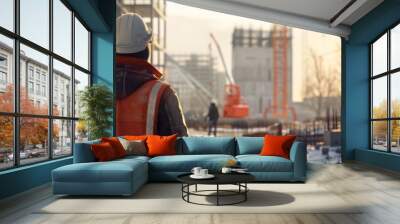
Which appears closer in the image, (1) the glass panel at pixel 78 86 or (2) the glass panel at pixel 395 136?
(1) the glass panel at pixel 78 86

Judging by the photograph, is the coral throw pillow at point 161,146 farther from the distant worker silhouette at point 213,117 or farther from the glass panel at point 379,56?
the distant worker silhouette at point 213,117

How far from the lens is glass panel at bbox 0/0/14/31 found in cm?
467

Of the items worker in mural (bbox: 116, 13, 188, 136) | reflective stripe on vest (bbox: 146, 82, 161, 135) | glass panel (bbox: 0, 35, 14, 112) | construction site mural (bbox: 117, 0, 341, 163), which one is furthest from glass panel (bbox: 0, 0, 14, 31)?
construction site mural (bbox: 117, 0, 341, 163)

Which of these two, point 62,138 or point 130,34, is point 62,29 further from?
point 130,34

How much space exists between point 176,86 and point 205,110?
4.12ft

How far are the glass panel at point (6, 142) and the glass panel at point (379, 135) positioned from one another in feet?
23.6

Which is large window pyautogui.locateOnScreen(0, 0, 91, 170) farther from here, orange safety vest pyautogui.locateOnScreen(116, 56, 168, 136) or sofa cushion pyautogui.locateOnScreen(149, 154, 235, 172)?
sofa cushion pyautogui.locateOnScreen(149, 154, 235, 172)

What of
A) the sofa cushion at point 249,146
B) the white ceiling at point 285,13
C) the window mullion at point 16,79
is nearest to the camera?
the window mullion at point 16,79

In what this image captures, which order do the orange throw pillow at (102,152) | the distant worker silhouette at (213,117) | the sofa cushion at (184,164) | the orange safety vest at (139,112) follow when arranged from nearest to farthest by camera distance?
the orange throw pillow at (102,152)
the sofa cushion at (184,164)
the orange safety vest at (139,112)
the distant worker silhouette at (213,117)

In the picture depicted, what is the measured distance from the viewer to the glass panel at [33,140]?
5266 mm

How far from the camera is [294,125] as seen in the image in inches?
551

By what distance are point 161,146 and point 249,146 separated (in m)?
1.49

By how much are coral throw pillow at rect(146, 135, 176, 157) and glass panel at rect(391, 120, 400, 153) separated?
4.51m

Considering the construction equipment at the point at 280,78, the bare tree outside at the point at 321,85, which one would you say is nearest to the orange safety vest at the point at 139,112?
the construction equipment at the point at 280,78
